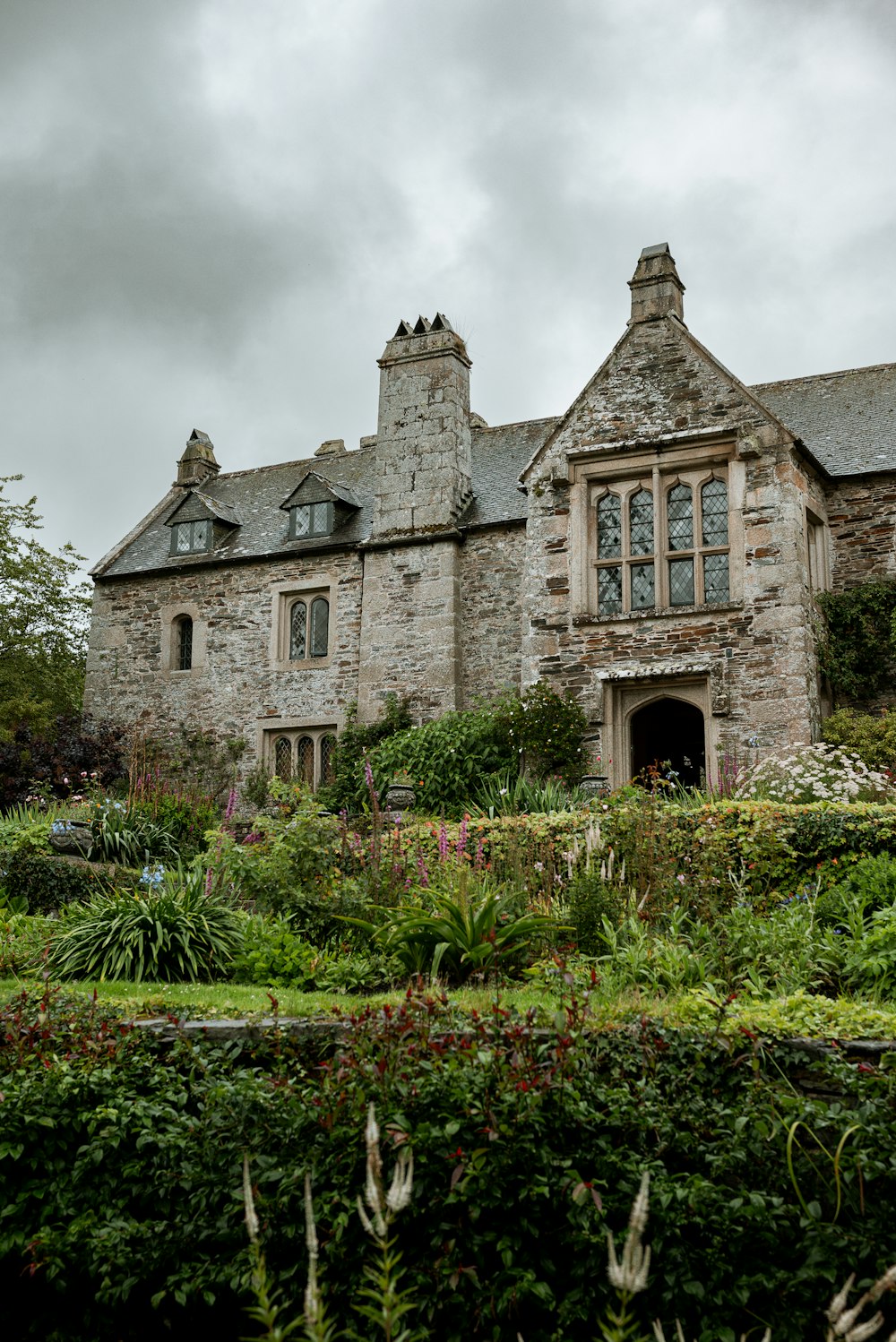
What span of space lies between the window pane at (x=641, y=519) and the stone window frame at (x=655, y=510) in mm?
93

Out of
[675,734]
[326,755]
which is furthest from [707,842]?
[326,755]

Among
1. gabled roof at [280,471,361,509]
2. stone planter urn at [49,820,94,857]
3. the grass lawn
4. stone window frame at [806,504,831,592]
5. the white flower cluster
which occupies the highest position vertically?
gabled roof at [280,471,361,509]

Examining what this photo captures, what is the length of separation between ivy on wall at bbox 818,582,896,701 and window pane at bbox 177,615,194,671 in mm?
11248

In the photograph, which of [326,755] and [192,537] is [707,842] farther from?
[192,537]

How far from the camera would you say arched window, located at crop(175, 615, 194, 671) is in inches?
901

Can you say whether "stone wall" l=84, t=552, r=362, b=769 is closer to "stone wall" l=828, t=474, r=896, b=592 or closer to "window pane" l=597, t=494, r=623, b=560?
"window pane" l=597, t=494, r=623, b=560

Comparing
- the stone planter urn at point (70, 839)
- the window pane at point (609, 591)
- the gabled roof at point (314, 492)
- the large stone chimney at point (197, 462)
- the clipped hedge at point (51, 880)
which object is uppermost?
the large stone chimney at point (197, 462)

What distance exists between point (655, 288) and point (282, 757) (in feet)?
31.6

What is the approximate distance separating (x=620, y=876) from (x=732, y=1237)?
14.2ft

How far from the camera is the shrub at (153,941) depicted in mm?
8734

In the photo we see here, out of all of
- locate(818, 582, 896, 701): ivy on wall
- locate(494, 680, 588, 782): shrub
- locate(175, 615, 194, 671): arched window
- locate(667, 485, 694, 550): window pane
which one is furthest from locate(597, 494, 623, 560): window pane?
locate(175, 615, 194, 671): arched window

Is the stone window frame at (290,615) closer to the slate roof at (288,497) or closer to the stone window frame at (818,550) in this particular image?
the slate roof at (288,497)

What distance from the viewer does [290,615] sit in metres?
22.1

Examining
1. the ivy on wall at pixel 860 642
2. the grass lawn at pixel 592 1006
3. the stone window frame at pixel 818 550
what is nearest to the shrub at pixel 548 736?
the ivy on wall at pixel 860 642
